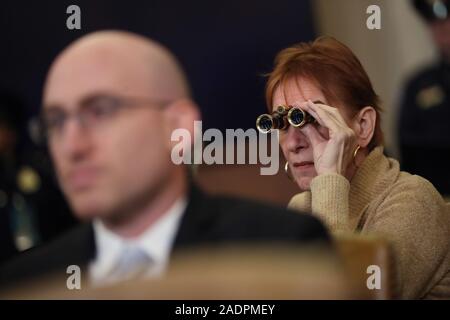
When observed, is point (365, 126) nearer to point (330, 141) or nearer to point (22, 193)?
point (330, 141)

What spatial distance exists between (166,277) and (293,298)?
243 mm

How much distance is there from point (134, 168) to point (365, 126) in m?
0.48

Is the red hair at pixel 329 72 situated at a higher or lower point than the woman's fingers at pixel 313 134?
higher

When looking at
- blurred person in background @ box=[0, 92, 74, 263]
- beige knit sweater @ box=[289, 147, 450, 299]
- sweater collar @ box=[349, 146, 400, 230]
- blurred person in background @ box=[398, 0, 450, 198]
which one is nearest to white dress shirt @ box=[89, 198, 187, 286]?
blurred person in background @ box=[0, 92, 74, 263]

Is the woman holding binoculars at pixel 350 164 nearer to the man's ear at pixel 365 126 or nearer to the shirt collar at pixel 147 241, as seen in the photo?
the man's ear at pixel 365 126

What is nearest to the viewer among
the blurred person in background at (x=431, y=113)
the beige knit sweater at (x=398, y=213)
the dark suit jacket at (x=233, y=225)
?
the dark suit jacket at (x=233, y=225)

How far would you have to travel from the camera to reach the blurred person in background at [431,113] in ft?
6.81

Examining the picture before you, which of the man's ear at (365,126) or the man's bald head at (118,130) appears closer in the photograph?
the man's bald head at (118,130)

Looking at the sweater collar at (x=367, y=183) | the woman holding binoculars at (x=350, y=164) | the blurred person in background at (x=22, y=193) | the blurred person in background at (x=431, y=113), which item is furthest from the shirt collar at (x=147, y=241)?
the blurred person in background at (x=431, y=113)

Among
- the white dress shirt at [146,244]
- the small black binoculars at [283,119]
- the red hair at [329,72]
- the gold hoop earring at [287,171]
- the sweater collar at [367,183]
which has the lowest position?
the white dress shirt at [146,244]

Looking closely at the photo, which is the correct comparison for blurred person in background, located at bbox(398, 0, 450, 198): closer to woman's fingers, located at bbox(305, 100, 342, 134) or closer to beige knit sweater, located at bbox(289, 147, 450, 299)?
beige knit sweater, located at bbox(289, 147, 450, 299)

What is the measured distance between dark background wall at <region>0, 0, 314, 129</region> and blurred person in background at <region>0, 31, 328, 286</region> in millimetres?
139

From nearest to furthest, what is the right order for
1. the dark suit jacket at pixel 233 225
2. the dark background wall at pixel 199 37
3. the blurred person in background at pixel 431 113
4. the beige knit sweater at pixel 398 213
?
the dark suit jacket at pixel 233 225
the beige knit sweater at pixel 398 213
the dark background wall at pixel 199 37
the blurred person in background at pixel 431 113

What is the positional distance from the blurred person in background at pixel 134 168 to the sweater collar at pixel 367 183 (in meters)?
0.20
